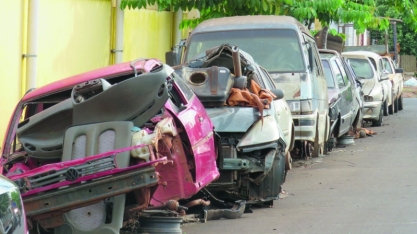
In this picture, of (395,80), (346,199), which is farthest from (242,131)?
(395,80)

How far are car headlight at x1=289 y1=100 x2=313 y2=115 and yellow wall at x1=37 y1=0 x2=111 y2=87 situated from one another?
4.65 meters

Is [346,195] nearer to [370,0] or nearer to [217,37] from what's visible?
[217,37]

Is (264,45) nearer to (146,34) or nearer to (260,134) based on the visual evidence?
(260,134)

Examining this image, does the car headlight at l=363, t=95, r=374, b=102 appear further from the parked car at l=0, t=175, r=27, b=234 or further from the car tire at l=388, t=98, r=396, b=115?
the parked car at l=0, t=175, r=27, b=234

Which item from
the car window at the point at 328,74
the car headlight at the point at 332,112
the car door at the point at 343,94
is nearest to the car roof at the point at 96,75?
the car headlight at the point at 332,112

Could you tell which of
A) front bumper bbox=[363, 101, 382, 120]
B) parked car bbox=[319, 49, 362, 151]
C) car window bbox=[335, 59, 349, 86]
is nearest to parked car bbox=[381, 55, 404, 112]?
front bumper bbox=[363, 101, 382, 120]

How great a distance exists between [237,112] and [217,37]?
4138 millimetres

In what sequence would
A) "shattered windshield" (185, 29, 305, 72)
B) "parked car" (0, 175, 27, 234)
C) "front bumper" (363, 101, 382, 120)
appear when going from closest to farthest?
"parked car" (0, 175, 27, 234) < "shattered windshield" (185, 29, 305, 72) < "front bumper" (363, 101, 382, 120)

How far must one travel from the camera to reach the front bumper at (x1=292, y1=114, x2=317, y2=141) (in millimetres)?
13797

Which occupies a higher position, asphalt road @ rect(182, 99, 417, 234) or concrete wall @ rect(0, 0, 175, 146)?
concrete wall @ rect(0, 0, 175, 146)

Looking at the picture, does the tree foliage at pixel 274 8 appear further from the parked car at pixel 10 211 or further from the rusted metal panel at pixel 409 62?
the rusted metal panel at pixel 409 62

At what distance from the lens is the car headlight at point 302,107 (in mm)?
13820

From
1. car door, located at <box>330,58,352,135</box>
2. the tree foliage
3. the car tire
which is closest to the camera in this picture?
car door, located at <box>330,58,352,135</box>

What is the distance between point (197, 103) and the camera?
9109 millimetres
